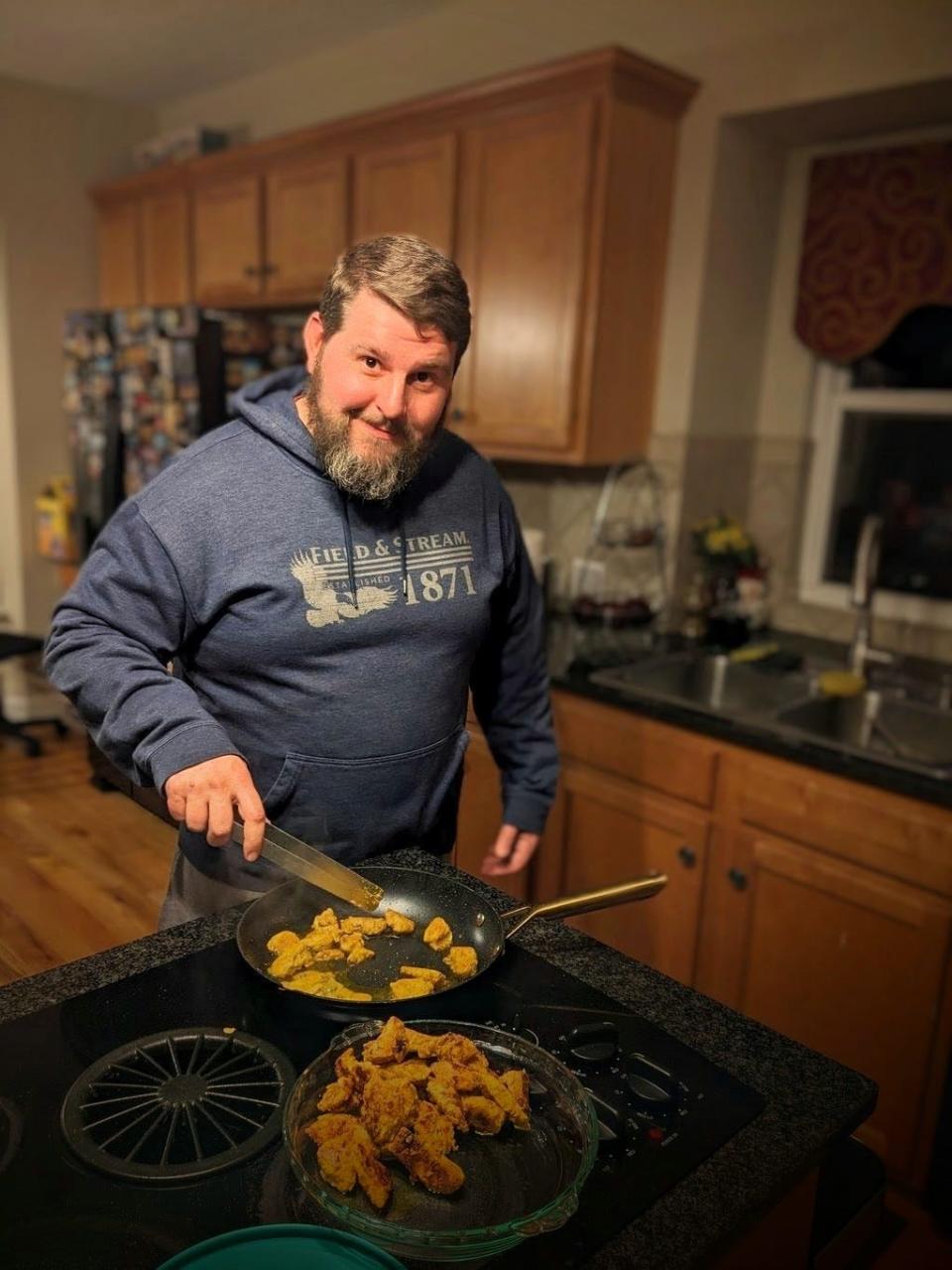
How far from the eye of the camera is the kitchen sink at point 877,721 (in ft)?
6.88

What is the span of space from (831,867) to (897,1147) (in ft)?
1.63

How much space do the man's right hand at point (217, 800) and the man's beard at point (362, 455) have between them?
0.39 meters

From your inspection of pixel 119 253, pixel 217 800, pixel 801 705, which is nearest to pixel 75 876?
pixel 217 800

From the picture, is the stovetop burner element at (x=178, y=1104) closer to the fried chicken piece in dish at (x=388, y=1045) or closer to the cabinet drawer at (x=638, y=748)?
the fried chicken piece in dish at (x=388, y=1045)

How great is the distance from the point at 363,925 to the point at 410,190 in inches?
88.9

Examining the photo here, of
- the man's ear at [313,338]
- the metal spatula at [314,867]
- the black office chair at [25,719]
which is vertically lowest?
the black office chair at [25,719]

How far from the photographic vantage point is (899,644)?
2490 mm

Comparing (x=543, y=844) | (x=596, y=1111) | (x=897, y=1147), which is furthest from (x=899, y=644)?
(x=596, y=1111)

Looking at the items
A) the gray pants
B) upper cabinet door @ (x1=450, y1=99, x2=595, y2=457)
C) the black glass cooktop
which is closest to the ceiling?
upper cabinet door @ (x1=450, y1=99, x2=595, y2=457)

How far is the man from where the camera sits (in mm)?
1151

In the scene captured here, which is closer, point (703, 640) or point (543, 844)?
point (543, 844)

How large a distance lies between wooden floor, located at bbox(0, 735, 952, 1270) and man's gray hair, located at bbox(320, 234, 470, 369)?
0.65 meters

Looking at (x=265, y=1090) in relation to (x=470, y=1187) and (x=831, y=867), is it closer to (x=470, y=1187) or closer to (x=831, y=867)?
(x=470, y=1187)

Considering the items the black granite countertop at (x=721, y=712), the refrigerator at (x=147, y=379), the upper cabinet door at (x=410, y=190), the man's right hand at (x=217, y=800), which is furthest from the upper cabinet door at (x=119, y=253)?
the man's right hand at (x=217, y=800)
